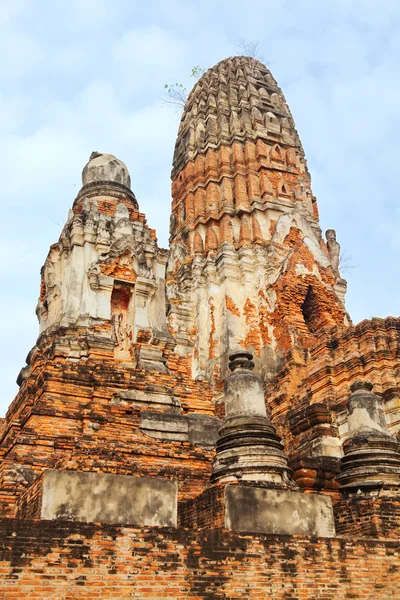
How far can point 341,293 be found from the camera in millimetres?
24000

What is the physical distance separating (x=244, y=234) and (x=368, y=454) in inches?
648

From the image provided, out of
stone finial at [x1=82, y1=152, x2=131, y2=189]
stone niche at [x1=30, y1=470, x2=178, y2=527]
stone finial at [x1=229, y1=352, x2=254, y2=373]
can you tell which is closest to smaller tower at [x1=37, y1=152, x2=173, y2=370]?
stone finial at [x1=82, y1=152, x2=131, y2=189]

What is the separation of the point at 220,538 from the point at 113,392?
171 inches

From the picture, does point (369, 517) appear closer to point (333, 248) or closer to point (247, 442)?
point (247, 442)

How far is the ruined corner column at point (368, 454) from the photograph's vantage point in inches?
318

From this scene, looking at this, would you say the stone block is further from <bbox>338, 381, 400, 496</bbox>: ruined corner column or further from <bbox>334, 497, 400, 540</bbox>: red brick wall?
<bbox>338, 381, 400, 496</bbox>: ruined corner column

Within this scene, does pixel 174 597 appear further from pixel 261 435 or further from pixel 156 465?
pixel 156 465

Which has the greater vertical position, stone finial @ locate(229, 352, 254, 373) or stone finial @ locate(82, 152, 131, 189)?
stone finial @ locate(82, 152, 131, 189)

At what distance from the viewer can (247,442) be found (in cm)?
764

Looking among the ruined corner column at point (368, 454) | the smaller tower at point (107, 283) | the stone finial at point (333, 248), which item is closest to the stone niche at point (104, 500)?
the ruined corner column at point (368, 454)

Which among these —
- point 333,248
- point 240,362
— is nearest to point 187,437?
point 240,362

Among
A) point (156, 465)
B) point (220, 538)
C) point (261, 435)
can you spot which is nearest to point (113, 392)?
→ point (156, 465)

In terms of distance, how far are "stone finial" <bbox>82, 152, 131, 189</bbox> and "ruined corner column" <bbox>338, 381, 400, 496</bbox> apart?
8084mm

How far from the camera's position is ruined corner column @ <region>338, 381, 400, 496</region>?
8.09 m
